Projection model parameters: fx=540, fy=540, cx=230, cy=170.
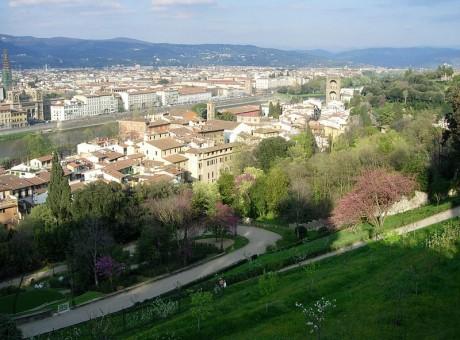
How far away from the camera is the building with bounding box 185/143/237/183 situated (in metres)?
31.7

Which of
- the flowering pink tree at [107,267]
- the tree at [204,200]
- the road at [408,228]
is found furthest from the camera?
the tree at [204,200]

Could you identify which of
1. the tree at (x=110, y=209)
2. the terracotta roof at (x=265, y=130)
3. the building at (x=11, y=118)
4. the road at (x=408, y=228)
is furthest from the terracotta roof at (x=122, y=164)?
the building at (x=11, y=118)

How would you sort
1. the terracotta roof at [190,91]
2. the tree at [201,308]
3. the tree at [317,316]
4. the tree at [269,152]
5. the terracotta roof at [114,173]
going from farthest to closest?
the terracotta roof at [190,91]
the tree at [269,152]
the terracotta roof at [114,173]
the tree at [201,308]
the tree at [317,316]

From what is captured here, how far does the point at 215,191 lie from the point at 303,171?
422 cm

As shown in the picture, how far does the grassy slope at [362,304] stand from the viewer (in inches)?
296

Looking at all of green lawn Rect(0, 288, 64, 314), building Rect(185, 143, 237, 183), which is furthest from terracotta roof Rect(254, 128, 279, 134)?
green lawn Rect(0, 288, 64, 314)

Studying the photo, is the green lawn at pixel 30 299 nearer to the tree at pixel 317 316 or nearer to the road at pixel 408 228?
the road at pixel 408 228

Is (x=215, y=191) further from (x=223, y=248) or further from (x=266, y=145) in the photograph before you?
(x=266, y=145)

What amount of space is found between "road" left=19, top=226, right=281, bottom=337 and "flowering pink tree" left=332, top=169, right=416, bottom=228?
331cm

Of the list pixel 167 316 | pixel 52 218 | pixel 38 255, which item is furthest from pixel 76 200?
pixel 167 316

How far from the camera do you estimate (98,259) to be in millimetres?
15844

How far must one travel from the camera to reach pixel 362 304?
845cm

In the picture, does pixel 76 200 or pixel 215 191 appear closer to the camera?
pixel 76 200

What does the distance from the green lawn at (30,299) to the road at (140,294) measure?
6.76 feet
